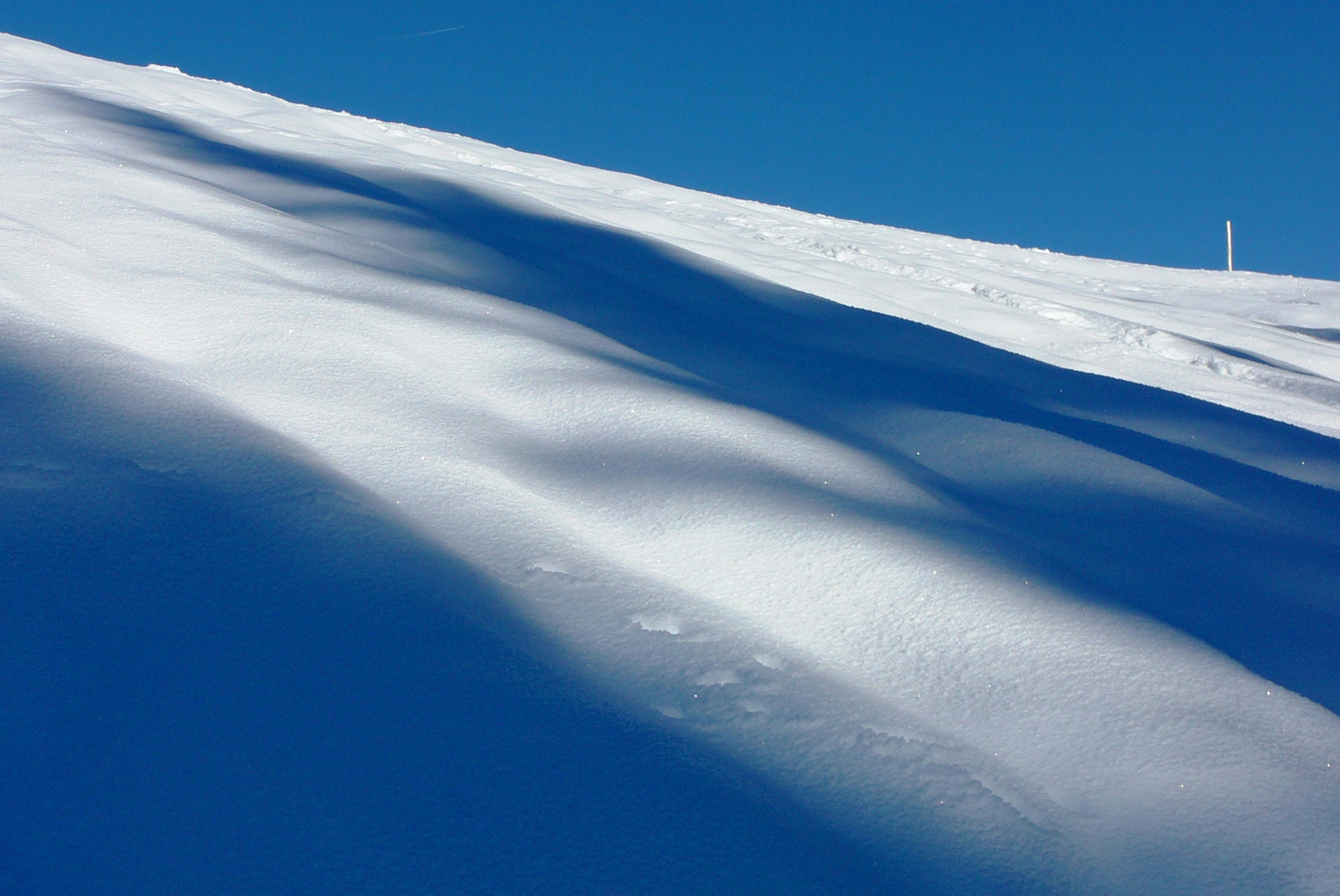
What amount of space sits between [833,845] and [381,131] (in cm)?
757

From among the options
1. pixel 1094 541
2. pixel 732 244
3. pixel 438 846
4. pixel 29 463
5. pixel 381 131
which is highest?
pixel 381 131

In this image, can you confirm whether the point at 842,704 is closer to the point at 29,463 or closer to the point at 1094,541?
the point at 1094,541

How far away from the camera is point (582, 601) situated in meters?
1.48

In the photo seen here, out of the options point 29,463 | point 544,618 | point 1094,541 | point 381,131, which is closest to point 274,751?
point 544,618

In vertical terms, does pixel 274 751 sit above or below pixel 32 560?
below

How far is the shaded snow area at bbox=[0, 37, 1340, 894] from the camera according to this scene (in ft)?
3.47

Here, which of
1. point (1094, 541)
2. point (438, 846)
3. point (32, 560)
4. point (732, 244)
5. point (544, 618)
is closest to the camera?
point (438, 846)

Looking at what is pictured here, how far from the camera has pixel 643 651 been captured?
138 cm

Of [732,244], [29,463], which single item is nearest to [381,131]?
[732,244]

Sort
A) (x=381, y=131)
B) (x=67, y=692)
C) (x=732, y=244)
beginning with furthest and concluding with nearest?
1. (x=381, y=131)
2. (x=732, y=244)
3. (x=67, y=692)

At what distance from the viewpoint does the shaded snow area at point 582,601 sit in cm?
106

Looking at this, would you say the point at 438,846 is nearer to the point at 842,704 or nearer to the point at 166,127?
the point at 842,704

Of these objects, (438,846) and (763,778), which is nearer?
(438,846)

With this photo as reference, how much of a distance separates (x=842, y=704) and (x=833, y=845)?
0.86 ft
